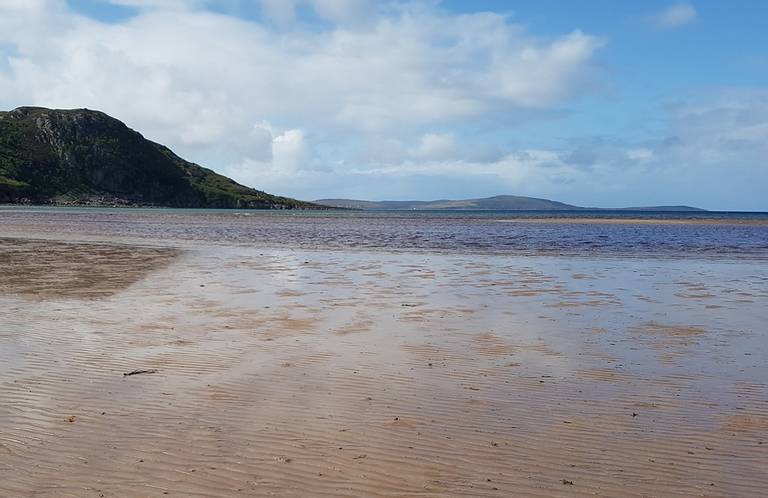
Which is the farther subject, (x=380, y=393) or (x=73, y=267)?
(x=73, y=267)

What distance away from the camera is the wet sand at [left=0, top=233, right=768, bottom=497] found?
5.48m

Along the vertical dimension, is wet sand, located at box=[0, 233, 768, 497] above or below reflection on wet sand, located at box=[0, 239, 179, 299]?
above

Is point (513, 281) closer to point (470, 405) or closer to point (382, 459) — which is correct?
point (470, 405)

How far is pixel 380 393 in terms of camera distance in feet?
25.6

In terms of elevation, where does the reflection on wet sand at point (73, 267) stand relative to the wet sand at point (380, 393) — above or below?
below

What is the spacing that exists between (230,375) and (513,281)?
12.4m

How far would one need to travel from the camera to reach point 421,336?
11242 mm

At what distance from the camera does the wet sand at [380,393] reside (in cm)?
548

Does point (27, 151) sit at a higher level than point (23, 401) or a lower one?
higher

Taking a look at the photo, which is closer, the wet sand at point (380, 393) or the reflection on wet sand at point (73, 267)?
the wet sand at point (380, 393)

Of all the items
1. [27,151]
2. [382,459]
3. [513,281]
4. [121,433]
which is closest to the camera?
[382,459]

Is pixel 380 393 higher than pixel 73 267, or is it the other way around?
pixel 380 393

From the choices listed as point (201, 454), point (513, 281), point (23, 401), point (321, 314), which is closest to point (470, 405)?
point (201, 454)

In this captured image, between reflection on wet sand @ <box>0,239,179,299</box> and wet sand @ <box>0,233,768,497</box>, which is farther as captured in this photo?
reflection on wet sand @ <box>0,239,179,299</box>
